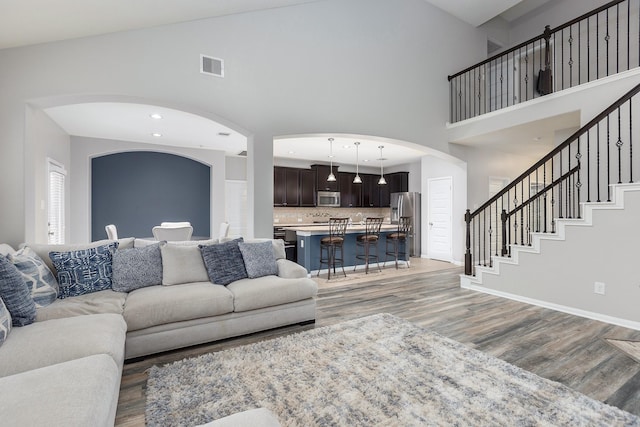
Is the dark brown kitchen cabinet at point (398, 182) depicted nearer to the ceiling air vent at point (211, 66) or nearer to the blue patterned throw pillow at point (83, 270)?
the ceiling air vent at point (211, 66)

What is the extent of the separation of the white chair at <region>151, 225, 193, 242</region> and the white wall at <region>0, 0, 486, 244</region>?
5.07 feet

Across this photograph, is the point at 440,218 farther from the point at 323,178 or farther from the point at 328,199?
the point at 323,178

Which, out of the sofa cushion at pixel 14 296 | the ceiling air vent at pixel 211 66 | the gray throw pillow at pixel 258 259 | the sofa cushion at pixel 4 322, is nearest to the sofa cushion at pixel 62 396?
the sofa cushion at pixel 4 322

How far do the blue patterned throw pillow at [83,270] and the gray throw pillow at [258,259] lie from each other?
1.28 meters

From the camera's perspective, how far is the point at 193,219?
8211 millimetres

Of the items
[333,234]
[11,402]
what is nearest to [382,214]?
[333,234]

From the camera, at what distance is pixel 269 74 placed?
4398 mm

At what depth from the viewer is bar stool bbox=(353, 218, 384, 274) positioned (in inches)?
247

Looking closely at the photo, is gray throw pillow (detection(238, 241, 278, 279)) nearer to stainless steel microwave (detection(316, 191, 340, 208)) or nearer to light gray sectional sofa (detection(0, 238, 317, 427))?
light gray sectional sofa (detection(0, 238, 317, 427))

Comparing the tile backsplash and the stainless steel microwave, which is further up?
the stainless steel microwave

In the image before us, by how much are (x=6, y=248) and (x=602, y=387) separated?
4.79 m

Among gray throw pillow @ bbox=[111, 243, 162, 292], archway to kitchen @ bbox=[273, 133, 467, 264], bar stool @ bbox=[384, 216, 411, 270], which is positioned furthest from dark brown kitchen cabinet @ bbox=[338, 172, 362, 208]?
gray throw pillow @ bbox=[111, 243, 162, 292]

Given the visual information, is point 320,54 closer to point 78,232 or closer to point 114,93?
point 114,93

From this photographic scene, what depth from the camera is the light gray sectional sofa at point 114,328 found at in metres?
1.21
